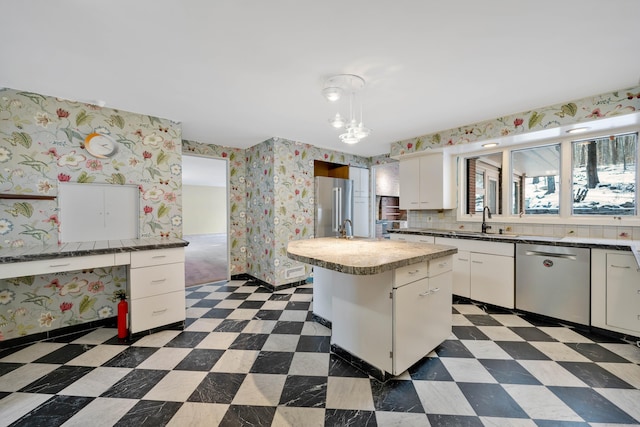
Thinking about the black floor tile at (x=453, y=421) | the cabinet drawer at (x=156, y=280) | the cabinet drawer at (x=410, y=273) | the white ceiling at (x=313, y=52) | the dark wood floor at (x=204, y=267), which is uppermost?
the white ceiling at (x=313, y=52)

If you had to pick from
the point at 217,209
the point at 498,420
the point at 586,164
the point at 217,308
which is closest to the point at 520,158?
the point at 586,164

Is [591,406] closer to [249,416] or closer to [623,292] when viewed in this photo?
[623,292]

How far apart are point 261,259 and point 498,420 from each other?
10.9ft

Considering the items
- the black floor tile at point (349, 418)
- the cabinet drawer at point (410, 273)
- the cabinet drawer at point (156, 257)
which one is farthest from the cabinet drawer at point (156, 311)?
the cabinet drawer at point (410, 273)

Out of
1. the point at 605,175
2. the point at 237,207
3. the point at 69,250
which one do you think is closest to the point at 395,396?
the point at 69,250

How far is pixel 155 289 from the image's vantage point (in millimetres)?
2488

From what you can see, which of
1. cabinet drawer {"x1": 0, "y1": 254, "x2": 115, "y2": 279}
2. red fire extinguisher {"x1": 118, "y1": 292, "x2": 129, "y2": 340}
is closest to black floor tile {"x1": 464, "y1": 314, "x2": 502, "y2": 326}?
red fire extinguisher {"x1": 118, "y1": 292, "x2": 129, "y2": 340}

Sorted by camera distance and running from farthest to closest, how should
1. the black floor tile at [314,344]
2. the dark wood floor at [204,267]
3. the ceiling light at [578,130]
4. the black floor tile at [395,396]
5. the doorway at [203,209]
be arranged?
the doorway at [203,209] < the dark wood floor at [204,267] < the ceiling light at [578,130] < the black floor tile at [314,344] < the black floor tile at [395,396]

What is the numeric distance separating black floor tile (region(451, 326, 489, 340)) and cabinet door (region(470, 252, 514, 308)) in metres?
0.67

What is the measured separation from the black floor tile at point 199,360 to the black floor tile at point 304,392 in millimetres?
663

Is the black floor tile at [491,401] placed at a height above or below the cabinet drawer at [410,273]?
below

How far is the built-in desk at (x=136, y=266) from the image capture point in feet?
6.53

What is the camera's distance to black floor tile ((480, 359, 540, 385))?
1766 millimetres

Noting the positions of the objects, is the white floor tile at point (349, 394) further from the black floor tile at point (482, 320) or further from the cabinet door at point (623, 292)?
the cabinet door at point (623, 292)
